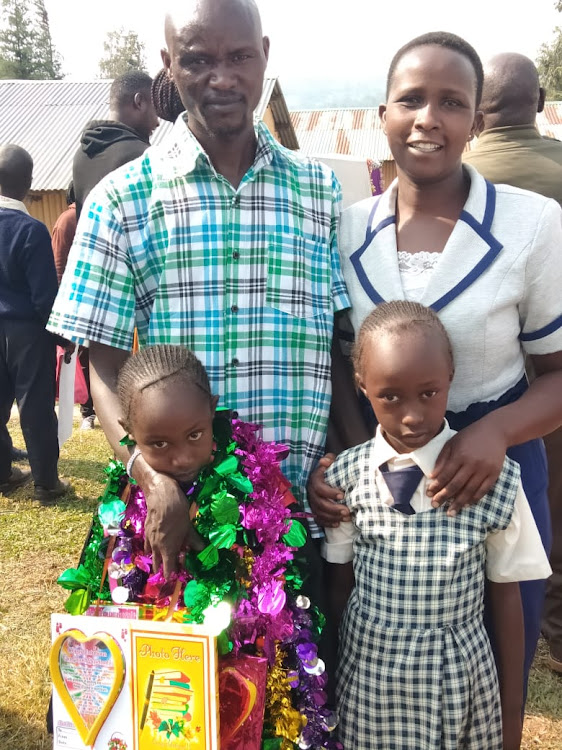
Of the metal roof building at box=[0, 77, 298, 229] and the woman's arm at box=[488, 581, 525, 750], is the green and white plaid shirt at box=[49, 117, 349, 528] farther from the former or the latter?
the metal roof building at box=[0, 77, 298, 229]

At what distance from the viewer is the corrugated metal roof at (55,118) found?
571 inches

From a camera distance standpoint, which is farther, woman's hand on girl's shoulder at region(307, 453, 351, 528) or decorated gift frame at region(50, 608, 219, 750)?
woman's hand on girl's shoulder at region(307, 453, 351, 528)

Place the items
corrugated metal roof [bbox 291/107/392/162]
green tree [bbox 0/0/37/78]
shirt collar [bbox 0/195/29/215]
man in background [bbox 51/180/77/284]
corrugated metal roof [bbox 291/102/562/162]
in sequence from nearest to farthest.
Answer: shirt collar [bbox 0/195/29/215], man in background [bbox 51/180/77/284], corrugated metal roof [bbox 291/102/562/162], corrugated metal roof [bbox 291/107/392/162], green tree [bbox 0/0/37/78]

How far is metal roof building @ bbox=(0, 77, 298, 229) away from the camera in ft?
47.4

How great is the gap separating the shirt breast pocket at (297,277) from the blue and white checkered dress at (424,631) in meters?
0.46

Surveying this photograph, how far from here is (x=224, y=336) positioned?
1860 millimetres

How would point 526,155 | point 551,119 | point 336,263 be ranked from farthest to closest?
point 551,119 < point 526,155 < point 336,263

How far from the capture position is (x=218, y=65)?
5.81ft

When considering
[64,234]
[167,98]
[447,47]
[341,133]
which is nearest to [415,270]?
[447,47]

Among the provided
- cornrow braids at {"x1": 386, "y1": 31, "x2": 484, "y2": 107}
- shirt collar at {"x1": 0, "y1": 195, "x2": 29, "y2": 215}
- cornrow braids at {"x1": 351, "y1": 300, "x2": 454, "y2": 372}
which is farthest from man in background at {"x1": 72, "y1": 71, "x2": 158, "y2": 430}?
cornrow braids at {"x1": 351, "y1": 300, "x2": 454, "y2": 372}

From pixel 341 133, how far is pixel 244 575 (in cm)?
1885

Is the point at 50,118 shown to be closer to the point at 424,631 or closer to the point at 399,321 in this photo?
the point at 399,321

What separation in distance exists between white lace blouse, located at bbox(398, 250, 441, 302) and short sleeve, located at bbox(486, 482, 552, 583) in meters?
0.54

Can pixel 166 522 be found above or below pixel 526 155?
below
